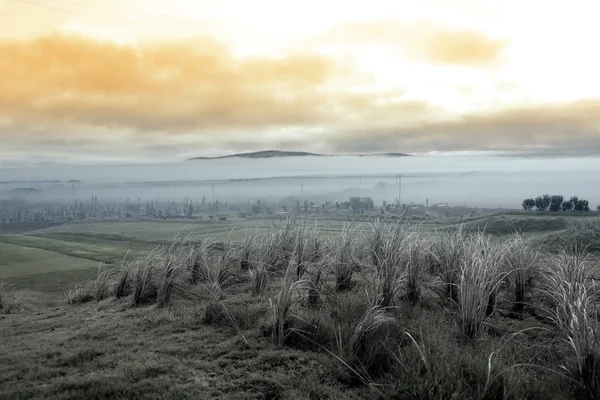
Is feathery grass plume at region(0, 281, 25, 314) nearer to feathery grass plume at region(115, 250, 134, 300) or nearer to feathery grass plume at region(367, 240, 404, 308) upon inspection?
feathery grass plume at region(115, 250, 134, 300)

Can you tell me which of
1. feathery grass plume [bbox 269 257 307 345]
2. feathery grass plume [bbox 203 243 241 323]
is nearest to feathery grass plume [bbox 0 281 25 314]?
feathery grass plume [bbox 203 243 241 323]

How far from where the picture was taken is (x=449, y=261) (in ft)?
20.9

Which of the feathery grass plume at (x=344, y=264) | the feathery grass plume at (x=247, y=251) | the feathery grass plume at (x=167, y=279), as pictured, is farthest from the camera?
the feathery grass plume at (x=247, y=251)

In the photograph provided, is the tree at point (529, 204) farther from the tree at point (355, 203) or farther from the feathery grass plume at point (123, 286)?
the feathery grass plume at point (123, 286)

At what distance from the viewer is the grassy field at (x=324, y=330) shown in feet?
11.2

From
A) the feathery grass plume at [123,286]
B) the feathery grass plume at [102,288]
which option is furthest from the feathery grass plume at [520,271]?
the feathery grass plume at [102,288]

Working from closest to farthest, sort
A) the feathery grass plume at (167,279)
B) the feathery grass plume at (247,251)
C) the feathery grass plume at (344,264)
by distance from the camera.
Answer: the feathery grass plume at (167,279), the feathery grass plume at (344,264), the feathery grass plume at (247,251)

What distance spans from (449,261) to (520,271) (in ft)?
3.15

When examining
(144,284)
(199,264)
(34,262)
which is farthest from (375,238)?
(34,262)

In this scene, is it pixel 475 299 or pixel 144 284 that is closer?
pixel 475 299

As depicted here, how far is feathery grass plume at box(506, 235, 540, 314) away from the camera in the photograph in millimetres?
5757

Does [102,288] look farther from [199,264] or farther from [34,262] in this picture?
[34,262]

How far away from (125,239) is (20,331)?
18.7 meters

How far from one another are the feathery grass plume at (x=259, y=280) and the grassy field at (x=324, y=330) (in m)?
0.03
